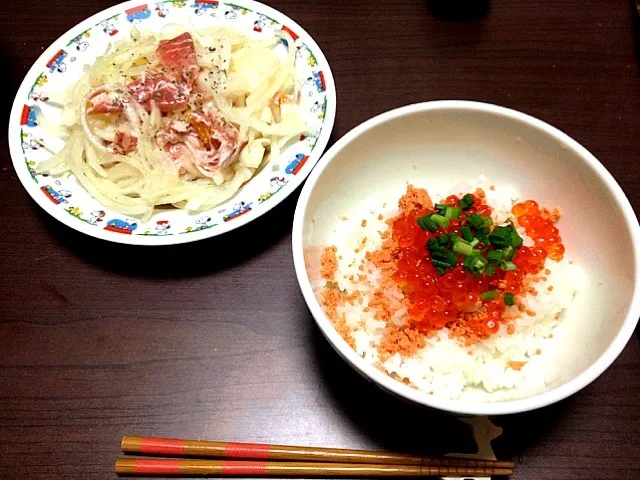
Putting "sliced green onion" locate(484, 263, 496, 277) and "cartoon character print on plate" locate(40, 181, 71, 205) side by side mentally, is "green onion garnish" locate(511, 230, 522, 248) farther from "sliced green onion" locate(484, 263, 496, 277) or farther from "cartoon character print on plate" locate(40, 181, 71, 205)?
"cartoon character print on plate" locate(40, 181, 71, 205)

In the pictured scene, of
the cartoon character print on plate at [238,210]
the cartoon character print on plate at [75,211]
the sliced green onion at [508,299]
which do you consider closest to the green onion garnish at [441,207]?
the sliced green onion at [508,299]

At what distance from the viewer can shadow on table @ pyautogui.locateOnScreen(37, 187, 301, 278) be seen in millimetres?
1393

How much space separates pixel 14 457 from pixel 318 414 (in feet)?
2.06

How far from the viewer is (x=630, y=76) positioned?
1735 millimetres

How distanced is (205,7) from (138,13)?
21cm

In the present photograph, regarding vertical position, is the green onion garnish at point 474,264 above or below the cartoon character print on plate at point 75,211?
above

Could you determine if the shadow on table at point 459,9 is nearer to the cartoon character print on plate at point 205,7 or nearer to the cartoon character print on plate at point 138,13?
the cartoon character print on plate at point 205,7

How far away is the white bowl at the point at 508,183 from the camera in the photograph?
1.04 meters

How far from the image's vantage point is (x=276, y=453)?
43.5 inches

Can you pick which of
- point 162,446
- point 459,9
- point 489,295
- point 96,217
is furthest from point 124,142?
point 459,9

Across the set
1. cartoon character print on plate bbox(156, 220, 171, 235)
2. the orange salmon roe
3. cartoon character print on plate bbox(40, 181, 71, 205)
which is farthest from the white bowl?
cartoon character print on plate bbox(40, 181, 71, 205)

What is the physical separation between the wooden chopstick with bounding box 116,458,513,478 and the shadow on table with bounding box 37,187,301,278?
1.46ft

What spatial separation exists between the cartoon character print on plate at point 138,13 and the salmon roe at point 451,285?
1.07 m

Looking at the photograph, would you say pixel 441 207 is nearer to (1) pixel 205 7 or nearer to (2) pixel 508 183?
(2) pixel 508 183
